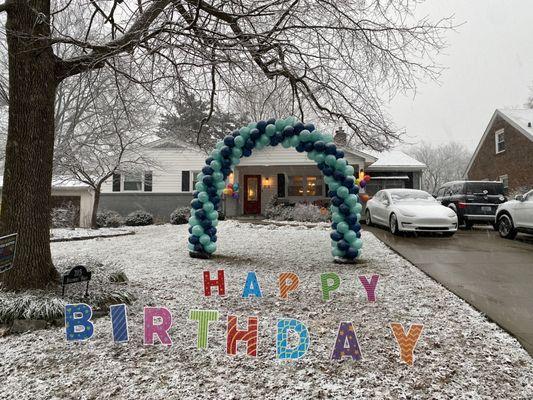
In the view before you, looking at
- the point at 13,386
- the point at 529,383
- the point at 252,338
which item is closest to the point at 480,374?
the point at 529,383

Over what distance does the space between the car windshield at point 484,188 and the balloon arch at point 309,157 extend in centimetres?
841

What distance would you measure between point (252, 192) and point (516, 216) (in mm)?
13342

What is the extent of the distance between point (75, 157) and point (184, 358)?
12474 mm

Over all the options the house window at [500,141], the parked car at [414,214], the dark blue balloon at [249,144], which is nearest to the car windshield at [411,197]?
the parked car at [414,214]

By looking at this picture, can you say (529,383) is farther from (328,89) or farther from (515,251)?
(515,251)

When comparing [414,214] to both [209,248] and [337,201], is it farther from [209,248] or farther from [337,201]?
[209,248]

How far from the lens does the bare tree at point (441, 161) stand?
50406mm

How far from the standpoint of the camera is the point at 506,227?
10570 millimetres

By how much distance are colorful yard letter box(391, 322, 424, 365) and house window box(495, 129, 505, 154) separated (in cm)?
2251

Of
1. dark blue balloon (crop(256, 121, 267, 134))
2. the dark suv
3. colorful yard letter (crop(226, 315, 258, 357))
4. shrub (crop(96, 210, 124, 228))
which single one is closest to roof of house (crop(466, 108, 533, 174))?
the dark suv

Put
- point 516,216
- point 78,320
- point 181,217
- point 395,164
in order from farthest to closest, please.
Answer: point 395,164 < point 181,217 < point 516,216 < point 78,320

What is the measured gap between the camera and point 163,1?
4770mm

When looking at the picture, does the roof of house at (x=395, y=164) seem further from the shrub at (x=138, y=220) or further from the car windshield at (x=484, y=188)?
the shrub at (x=138, y=220)

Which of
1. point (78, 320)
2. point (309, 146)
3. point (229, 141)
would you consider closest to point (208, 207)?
point (229, 141)
